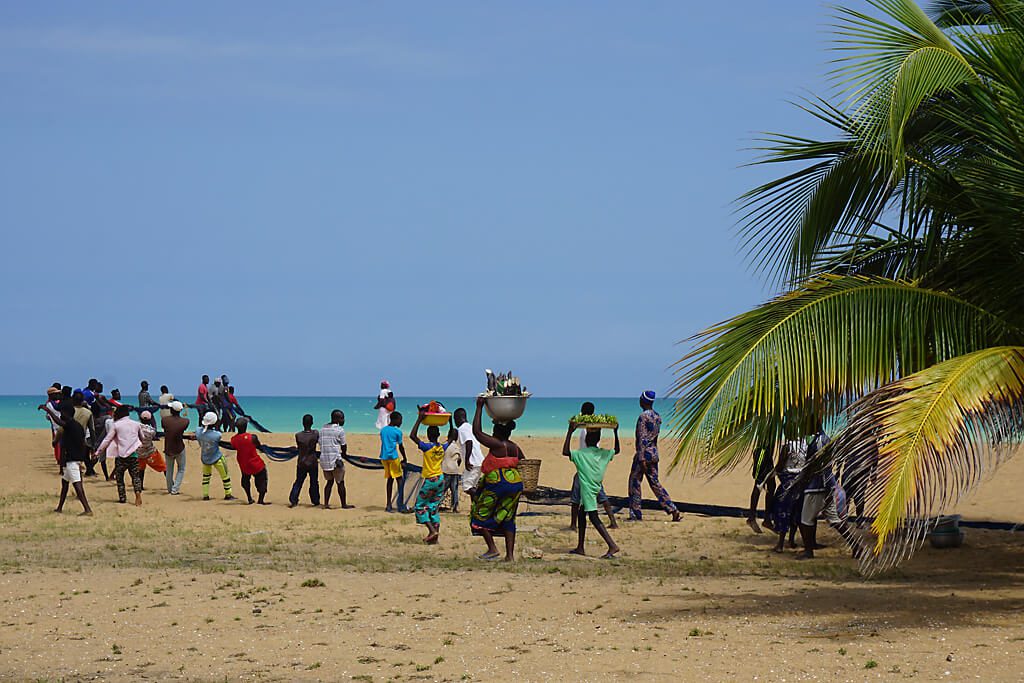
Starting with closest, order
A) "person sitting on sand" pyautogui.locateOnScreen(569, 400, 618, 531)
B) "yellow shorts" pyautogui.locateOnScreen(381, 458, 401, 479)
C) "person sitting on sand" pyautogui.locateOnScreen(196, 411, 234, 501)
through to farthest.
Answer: "person sitting on sand" pyautogui.locateOnScreen(569, 400, 618, 531) → "yellow shorts" pyautogui.locateOnScreen(381, 458, 401, 479) → "person sitting on sand" pyautogui.locateOnScreen(196, 411, 234, 501)

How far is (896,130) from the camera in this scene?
8.81 metres

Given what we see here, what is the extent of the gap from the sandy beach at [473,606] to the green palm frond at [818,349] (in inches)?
60.4

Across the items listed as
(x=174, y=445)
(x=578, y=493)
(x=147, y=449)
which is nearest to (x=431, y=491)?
(x=578, y=493)

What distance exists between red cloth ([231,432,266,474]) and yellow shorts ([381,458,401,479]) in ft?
7.45

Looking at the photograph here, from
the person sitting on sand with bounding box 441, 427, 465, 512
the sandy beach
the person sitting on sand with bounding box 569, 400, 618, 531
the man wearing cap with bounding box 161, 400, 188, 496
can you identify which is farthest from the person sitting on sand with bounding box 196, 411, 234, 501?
the person sitting on sand with bounding box 569, 400, 618, 531

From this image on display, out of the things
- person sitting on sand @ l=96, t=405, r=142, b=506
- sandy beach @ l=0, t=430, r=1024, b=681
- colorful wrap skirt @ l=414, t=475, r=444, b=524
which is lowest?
sandy beach @ l=0, t=430, r=1024, b=681

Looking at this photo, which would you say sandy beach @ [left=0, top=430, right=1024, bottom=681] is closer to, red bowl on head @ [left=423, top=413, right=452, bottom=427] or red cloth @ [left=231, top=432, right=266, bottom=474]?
red bowl on head @ [left=423, top=413, right=452, bottom=427]

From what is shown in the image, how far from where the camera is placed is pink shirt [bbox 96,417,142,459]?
1912 cm

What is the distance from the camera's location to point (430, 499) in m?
15.4

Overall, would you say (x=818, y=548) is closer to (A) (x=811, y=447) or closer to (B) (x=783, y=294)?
(A) (x=811, y=447)

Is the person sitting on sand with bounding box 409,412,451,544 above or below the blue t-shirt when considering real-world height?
below

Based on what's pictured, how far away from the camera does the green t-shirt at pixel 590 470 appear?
44.0 ft

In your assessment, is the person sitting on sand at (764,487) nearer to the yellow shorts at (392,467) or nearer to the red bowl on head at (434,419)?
the red bowl on head at (434,419)

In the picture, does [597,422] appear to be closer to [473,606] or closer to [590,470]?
[590,470]
